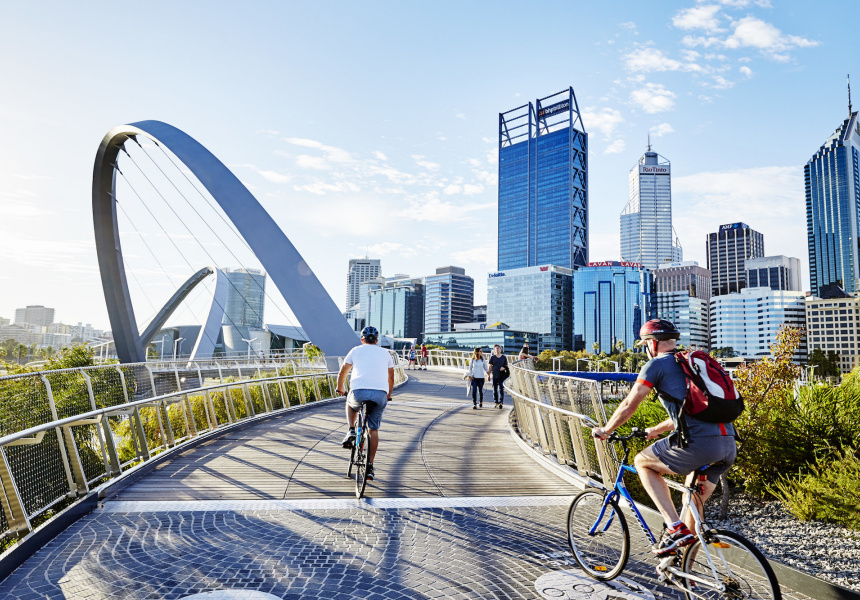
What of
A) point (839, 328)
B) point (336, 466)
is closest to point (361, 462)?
point (336, 466)

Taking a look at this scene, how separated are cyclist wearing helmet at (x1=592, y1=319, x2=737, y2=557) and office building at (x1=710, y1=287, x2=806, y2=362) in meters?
182

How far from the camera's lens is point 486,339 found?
5812 inches

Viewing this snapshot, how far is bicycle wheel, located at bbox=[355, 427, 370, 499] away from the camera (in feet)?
20.6

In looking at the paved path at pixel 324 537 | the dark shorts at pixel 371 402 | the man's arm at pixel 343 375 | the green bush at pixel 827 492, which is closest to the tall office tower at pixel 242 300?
the paved path at pixel 324 537

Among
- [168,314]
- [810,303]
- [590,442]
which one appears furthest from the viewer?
[810,303]

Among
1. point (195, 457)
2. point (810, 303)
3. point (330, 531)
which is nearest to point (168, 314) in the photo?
point (195, 457)

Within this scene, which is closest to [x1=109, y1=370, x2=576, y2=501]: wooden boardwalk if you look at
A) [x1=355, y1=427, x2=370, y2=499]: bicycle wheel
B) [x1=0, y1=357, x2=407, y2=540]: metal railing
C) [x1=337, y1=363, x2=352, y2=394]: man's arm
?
[x1=355, y1=427, x2=370, y2=499]: bicycle wheel

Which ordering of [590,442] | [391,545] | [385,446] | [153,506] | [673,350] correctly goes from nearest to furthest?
1. [673,350]
2. [391,545]
3. [153,506]
4. [590,442]
5. [385,446]

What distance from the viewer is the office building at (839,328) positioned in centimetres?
13738

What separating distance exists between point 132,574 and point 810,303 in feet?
579

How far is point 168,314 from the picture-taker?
62250 mm

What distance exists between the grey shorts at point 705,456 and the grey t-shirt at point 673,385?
0.05 m

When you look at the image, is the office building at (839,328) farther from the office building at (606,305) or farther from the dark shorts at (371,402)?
the dark shorts at (371,402)

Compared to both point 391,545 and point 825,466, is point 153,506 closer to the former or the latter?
point 391,545
